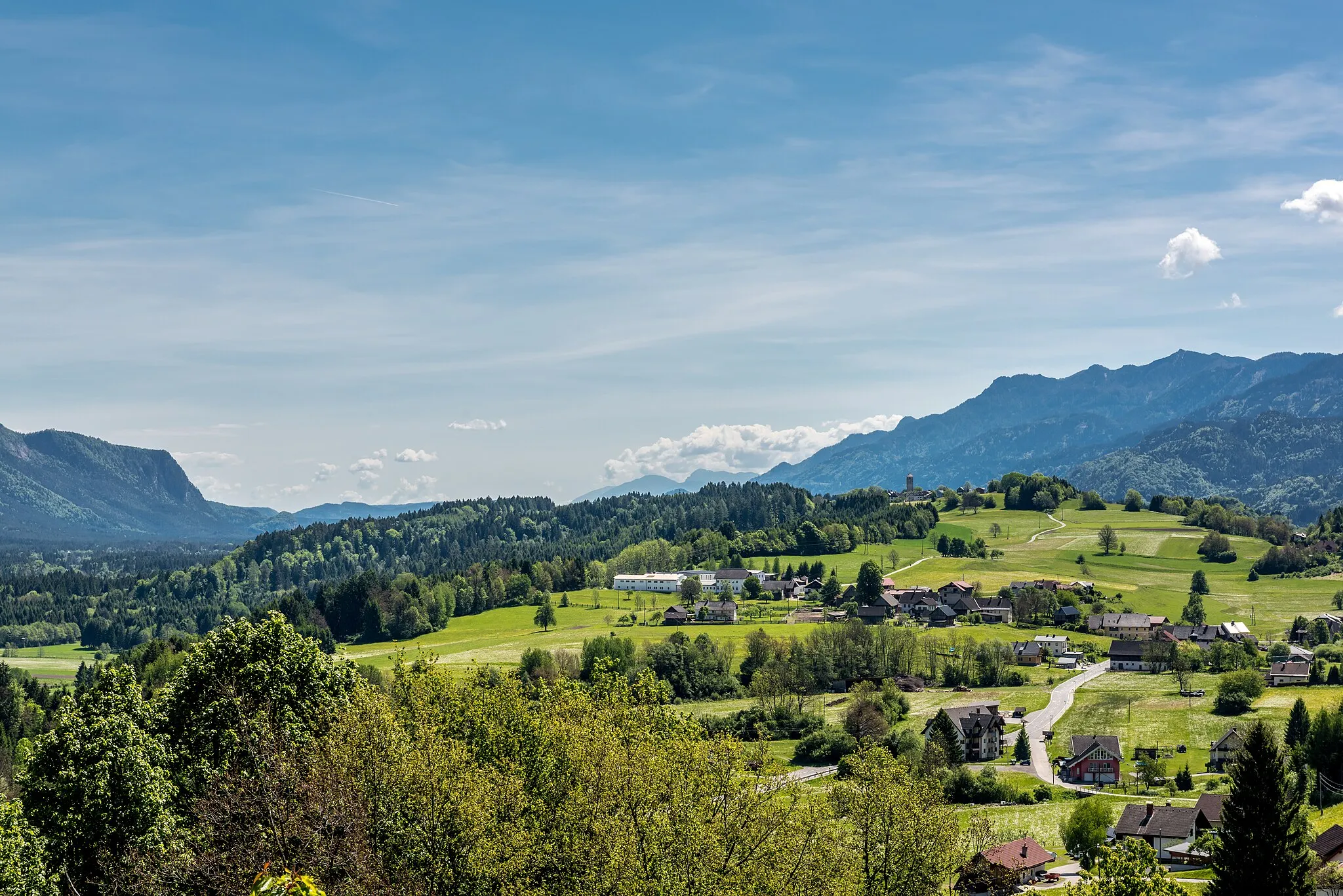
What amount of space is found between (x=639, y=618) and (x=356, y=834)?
148m

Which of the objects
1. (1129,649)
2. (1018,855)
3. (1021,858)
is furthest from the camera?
(1129,649)

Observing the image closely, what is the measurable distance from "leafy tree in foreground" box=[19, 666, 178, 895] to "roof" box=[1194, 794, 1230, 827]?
66088mm

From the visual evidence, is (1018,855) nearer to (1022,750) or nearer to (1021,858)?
(1021,858)

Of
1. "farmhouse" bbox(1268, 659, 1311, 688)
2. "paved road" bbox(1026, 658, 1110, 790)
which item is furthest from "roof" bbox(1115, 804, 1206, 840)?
"farmhouse" bbox(1268, 659, 1311, 688)

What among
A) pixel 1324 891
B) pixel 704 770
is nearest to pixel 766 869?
pixel 704 770

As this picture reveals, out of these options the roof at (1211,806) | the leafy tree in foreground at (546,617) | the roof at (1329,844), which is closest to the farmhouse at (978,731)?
the roof at (1211,806)

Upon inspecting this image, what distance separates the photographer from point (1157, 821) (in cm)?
7319

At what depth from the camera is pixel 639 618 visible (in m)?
176

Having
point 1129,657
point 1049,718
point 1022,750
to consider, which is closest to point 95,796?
point 1022,750

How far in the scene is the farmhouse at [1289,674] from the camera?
399ft

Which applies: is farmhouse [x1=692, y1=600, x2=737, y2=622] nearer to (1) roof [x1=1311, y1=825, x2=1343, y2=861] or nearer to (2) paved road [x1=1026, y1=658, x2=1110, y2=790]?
(2) paved road [x1=1026, y1=658, x2=1110, y2=790]

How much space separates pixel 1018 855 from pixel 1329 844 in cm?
1684

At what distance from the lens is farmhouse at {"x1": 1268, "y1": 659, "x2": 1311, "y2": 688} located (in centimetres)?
12150

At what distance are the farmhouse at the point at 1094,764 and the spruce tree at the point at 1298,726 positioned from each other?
1404cm
